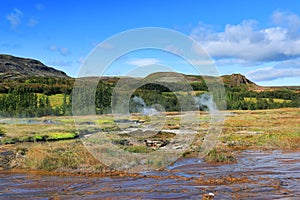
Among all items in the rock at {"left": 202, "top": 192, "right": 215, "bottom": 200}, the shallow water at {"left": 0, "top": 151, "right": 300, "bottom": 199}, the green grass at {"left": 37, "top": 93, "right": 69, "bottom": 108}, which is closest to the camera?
the rock at {"left": 202, "top": 192, "right": 215, "bottom": 200}

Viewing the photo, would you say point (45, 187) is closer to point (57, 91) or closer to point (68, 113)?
point (68, 113)

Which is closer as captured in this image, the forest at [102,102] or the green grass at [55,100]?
the forest at [102,102]

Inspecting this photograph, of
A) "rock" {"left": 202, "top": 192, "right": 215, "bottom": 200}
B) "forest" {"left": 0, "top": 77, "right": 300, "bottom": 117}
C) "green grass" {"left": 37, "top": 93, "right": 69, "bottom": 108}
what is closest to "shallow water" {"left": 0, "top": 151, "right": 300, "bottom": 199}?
"rock" {"left": 202, "top": 192, "right": 215, "bottom": 200}

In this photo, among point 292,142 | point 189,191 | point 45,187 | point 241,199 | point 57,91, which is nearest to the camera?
point 241,199

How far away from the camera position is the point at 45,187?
56.7 feet

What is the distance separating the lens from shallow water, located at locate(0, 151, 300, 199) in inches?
611

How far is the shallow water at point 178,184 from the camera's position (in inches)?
611

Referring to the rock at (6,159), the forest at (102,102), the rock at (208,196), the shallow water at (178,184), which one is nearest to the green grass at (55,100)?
the forest at (102,102)

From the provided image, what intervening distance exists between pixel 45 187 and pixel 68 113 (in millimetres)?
66778

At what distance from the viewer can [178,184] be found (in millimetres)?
17625

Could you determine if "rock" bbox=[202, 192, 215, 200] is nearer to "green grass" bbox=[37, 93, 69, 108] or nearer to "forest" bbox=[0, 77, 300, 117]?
"forest" bbox=[0, 77, 300, 117]

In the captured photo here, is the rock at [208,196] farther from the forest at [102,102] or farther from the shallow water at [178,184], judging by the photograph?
the forest at [102,102]

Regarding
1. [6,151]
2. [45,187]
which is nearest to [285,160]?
[45,187]

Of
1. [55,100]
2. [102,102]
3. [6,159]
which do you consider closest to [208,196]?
[6,159]
